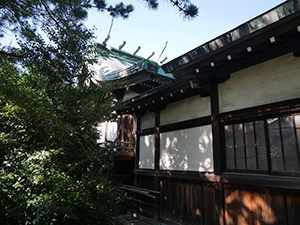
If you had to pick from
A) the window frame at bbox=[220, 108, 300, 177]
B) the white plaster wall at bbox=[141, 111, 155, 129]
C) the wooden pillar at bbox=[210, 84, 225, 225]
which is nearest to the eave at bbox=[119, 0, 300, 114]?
the wooden pillar at bbox=[210, 84, 225, 225]

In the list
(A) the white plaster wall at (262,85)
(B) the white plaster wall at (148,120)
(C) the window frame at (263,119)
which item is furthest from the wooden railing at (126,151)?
(A) the white plaster wall at (262,85)

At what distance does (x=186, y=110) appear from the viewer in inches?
236

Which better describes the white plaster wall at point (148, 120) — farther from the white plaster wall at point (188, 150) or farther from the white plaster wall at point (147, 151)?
the white plaster wall at point (188, 150)

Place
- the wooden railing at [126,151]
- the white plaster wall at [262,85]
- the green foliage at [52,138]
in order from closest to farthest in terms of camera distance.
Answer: the green foliage at [52,138], the white plaster wall at [262,85], the wooden railing at [126,151]

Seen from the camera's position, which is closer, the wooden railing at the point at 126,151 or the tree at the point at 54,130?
the tree at the point at 54,130

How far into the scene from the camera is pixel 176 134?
244 inches

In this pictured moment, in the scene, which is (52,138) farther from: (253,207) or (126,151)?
(126,151)

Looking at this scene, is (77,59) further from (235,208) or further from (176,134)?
(235,208)

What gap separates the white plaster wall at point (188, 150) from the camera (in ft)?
16.8

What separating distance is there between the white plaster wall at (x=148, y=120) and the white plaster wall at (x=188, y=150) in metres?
0.82

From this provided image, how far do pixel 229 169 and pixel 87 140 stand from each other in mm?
3313

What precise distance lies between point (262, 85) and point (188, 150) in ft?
8.42

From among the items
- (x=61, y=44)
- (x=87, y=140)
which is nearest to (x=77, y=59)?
(x=61, y=44)

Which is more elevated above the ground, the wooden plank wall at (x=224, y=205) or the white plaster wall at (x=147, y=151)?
the white plaster wall at (x=147, y=151)
